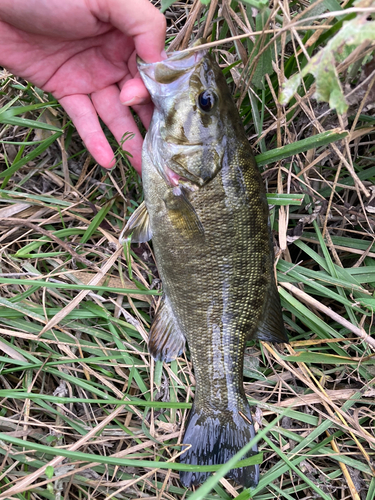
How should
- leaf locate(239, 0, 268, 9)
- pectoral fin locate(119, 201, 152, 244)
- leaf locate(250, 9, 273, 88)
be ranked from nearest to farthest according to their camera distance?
leaf locate(239, 0, 268, 9), leaf locate(250, 9, 273, 88), pectoral fin locate(119, 201, 152, 244)

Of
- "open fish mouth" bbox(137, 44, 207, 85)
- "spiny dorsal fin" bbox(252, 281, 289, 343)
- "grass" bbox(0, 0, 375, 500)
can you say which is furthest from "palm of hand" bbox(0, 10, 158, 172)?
"spiny dorsal fin" bbox(252, 281, 289, 343)

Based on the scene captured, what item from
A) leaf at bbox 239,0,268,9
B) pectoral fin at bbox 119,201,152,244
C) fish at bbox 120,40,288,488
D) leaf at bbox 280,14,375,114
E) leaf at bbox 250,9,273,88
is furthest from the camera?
pectoral fin at bbox 119,201,152,244

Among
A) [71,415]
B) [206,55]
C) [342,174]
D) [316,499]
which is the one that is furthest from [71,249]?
[316,499]

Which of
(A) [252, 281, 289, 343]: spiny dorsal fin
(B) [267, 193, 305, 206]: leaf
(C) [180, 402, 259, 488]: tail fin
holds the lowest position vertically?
(C) [180, 402, 259, 488]: tail fin

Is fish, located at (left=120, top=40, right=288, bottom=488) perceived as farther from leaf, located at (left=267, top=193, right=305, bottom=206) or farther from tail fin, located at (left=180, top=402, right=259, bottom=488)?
leaf, located at (left=267, top=193, right=305, bottom=206)

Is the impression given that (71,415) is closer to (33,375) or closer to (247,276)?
(33,375)

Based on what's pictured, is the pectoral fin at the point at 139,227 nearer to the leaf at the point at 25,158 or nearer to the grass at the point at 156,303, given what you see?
the grass at the point at 156,303

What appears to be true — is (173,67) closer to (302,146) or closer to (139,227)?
(302,146)

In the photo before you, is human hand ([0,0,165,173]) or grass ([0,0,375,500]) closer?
human hand ([0,0,165,173])
